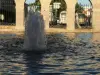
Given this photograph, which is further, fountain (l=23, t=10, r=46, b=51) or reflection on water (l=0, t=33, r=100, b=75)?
fountain (l=23, t=10, r=46, b=51)

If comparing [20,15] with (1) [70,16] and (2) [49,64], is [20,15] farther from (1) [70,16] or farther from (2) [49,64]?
(2) [49,64]

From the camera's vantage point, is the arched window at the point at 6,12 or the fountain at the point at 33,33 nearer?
the fountain at the point at 33,33

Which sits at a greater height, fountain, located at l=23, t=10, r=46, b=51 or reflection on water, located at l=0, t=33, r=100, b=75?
fountain, located at l=23, t=10, r=46, b=51

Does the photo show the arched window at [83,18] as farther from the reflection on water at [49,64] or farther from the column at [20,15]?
the reflection on water at [49,64]

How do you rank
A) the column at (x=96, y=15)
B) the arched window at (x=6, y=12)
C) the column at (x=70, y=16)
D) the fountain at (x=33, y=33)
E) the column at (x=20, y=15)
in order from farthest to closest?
the arched window at (x=6, y=12)
the column at (x=20, y=15)
the column at (x=70, y=16)
the column at (x=96, y=15)
the fountain at (x=33, y=33)

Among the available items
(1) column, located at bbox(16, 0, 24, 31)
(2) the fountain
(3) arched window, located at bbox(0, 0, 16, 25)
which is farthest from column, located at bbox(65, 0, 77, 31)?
(2) the fountain

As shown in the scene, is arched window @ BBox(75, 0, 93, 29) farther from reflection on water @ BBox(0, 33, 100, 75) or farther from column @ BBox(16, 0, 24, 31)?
reflection on water @ BBox(0, 33, 100, 75)

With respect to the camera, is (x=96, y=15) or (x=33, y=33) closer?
(x=33, y=33)

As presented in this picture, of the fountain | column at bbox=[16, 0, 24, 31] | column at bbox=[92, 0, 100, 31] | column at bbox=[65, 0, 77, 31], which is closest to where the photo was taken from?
the fountain

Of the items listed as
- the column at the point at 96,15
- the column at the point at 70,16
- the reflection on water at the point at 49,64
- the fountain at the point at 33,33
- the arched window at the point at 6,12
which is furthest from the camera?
the arched window at the point at 6,12

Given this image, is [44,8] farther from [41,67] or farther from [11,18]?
[41,67]

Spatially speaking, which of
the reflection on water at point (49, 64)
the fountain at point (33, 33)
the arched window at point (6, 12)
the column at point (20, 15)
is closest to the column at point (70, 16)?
the column at point (20, 15)

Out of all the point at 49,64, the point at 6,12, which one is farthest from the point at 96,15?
the point at 49,64

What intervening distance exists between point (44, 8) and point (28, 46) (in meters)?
32.9
